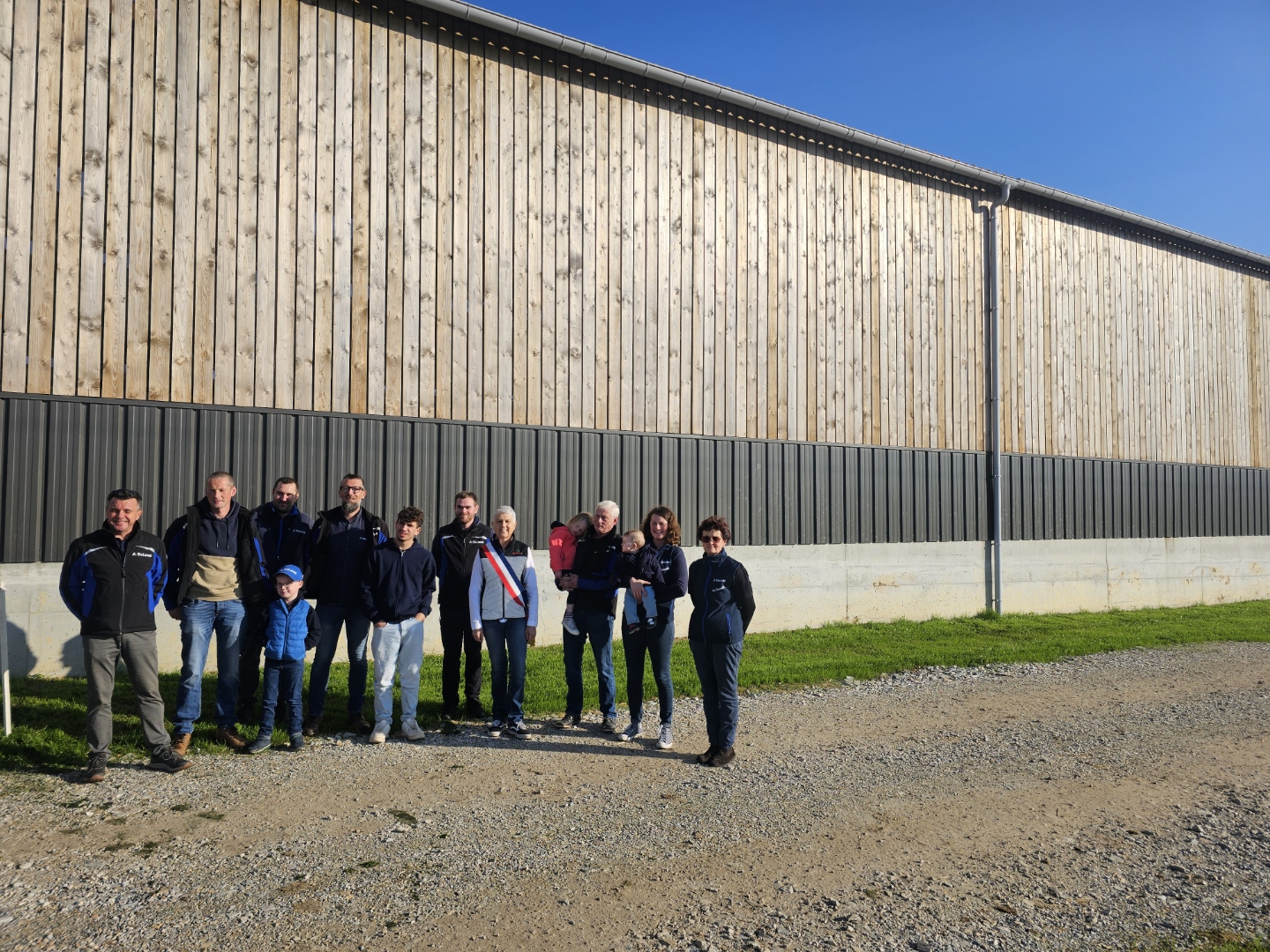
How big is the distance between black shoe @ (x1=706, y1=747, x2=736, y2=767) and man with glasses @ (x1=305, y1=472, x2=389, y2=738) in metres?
2.56

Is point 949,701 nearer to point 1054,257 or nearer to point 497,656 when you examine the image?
point 497,656

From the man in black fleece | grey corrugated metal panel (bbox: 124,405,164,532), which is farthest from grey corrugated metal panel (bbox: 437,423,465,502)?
the man in black fleece

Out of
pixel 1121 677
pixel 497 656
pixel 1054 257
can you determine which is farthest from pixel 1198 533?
pixel 497 656

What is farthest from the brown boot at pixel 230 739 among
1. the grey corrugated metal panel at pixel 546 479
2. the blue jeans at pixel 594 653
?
the grey corrugated metal panel at pixel 546 479

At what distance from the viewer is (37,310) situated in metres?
8.59

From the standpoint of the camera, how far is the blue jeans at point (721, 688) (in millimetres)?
6172

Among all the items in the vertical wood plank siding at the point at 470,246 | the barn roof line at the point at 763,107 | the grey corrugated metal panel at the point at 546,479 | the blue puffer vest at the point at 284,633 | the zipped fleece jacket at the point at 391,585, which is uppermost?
the barn roof line at the point at 763,107

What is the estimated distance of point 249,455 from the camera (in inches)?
370

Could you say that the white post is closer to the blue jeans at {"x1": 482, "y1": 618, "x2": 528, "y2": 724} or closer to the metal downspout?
the blue jeans at {"x1": 482, "y1": 618, "x2": 528, "y2": 724}

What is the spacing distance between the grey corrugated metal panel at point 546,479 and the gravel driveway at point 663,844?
446 centimetres

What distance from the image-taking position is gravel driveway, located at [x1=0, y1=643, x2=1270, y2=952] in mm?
3783

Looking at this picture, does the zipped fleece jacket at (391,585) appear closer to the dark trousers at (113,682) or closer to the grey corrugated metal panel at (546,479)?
the dark trousers at (113,682)

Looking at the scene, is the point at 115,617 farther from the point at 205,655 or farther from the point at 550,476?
the point at 550,476

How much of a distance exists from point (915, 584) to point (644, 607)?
8.50 metres
